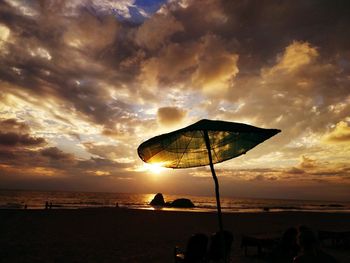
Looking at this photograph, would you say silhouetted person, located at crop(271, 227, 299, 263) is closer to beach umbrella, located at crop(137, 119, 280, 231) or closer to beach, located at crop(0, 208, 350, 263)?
beach, located at crop(0, 208, 350, 263)

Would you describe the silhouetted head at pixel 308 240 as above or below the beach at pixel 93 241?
above

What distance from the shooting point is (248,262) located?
36.0ft

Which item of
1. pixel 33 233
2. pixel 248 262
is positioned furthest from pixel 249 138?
pixel 33 233

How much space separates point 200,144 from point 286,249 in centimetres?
548

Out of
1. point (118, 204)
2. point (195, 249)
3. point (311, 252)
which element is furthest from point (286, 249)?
point (118, 204)

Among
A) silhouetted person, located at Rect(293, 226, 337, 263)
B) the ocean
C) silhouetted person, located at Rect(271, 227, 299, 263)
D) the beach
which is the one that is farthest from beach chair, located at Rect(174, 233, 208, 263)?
the ocean

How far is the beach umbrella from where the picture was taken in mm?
5473

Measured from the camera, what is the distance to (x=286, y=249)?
1009 centimetres

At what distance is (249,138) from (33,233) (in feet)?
47.7

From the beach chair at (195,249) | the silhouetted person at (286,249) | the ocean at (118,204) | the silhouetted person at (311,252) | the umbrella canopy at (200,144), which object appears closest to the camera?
the silhouetted person at (311,252)

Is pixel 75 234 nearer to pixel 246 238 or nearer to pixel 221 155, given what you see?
pixel 246 238

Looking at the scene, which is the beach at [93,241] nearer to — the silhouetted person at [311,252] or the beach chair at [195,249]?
the beach chair at [195,249]

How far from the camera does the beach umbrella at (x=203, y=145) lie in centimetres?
547

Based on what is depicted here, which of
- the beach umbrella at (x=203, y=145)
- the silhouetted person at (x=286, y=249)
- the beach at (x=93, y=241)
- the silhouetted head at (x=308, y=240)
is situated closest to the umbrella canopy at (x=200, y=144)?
the beach umbrella at (x=203, y=145)
